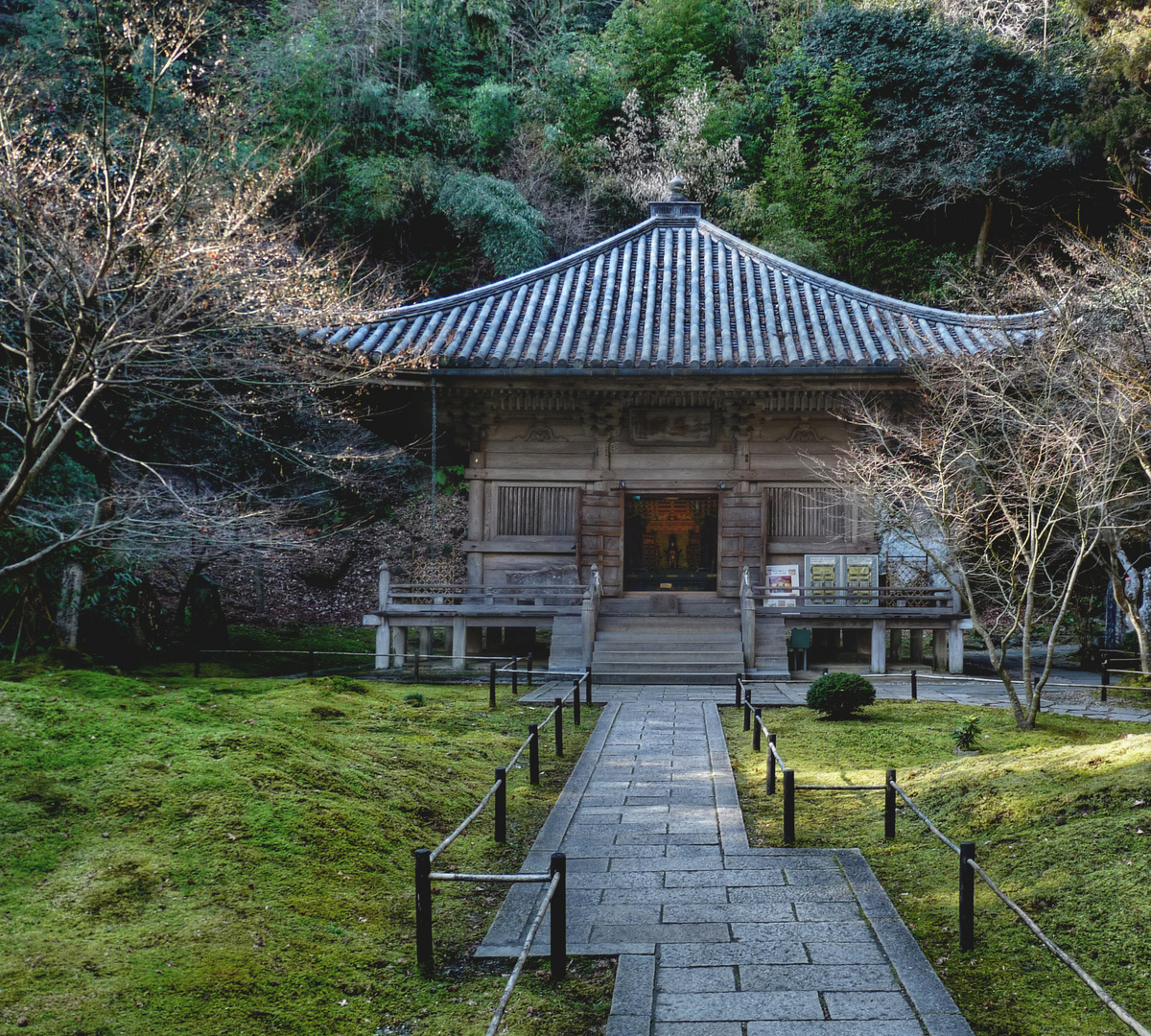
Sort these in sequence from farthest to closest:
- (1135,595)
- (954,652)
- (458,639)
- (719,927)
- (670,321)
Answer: (670,321) → (1135,595) → (458,639) → (954,652) → (719,927)

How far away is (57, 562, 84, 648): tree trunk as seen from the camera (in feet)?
42.2

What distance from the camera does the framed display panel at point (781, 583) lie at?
16797mm

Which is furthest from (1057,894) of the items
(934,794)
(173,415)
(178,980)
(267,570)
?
(267,570)

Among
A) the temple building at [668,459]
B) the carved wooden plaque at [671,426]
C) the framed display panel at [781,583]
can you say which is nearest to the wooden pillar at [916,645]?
the temple building at [668,459]

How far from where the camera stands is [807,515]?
58.0ft

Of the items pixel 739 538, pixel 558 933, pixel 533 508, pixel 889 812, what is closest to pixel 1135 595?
pixel 739 538

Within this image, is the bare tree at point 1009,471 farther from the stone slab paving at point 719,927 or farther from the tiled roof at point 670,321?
the stone slab paving at point 719,927

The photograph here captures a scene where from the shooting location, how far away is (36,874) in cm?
489

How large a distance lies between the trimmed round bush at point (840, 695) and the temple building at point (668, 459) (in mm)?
3501

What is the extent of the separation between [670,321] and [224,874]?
14446mm

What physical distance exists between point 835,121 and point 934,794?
1030 inches

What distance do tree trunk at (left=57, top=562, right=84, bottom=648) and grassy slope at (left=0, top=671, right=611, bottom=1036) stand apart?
5446 millimetres

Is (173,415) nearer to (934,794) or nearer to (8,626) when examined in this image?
(8,626)

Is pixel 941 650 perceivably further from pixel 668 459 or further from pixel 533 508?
pixel 533 508
